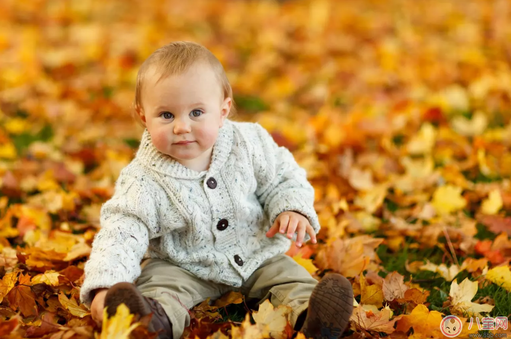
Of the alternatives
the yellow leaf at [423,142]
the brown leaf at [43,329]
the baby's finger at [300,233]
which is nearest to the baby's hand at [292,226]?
the baby's finger at [300,233]

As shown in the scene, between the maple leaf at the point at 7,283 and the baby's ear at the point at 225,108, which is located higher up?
the baby's ear at the point at 225,108

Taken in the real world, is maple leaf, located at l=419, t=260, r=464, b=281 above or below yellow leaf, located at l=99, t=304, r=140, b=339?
below

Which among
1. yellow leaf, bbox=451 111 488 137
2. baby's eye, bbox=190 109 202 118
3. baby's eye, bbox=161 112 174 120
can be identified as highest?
baby's eye, bbox=190 109 202 118

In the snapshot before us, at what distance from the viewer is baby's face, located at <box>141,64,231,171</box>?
1.78 m

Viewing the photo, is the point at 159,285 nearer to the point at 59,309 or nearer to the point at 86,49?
the point at 59,309

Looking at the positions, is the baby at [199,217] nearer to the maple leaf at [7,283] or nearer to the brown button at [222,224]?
the brown button at [222,224]

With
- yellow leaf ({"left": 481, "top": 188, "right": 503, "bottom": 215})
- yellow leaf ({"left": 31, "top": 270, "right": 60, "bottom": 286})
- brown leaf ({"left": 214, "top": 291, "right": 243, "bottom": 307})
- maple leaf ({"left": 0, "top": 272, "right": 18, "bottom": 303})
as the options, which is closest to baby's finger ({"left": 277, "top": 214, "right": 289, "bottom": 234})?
brown leaf ({"left": 214, "top": 291, "right": 243, "bottom": 307})

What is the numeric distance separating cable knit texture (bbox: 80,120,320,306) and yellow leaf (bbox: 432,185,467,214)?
40.0 inches

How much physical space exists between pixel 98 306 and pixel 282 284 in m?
0.63

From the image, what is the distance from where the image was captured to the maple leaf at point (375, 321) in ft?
5.87

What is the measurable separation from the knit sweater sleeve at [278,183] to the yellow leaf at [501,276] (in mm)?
714

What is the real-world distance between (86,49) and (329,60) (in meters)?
2.38

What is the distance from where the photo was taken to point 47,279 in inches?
80.7

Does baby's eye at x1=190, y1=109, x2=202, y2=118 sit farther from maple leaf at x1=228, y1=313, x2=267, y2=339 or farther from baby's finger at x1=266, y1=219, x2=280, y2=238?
maple leaf at x1=228, y1=313, x2=267, y2=339
